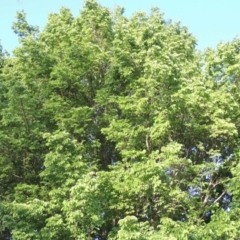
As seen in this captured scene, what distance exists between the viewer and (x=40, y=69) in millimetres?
14172

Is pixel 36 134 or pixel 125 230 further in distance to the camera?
pixel 36 134

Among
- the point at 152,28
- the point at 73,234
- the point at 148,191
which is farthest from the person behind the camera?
the point at 152,28

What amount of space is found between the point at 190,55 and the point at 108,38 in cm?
325

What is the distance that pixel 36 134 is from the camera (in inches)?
491

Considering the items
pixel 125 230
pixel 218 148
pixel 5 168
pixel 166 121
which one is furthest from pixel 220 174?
pixel 5 168

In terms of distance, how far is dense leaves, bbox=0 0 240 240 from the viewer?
33.5 ft

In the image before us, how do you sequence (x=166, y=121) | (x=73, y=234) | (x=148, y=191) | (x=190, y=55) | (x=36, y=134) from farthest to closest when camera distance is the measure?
(x=190, y=55) < (x=36, y=134) < (x=166, y=121) < (x=148, y=191) < (x=73, y=234)

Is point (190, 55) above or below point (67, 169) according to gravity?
above

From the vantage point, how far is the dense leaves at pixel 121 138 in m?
10.2

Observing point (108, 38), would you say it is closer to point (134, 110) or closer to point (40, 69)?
point (40, 69)

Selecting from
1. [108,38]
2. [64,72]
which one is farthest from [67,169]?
[108,38]

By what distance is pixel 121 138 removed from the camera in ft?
40.1

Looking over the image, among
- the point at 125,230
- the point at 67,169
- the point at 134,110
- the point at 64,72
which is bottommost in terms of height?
the point at 125,230

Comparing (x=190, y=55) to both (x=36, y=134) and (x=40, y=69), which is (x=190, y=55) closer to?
(x=40, y=69)
